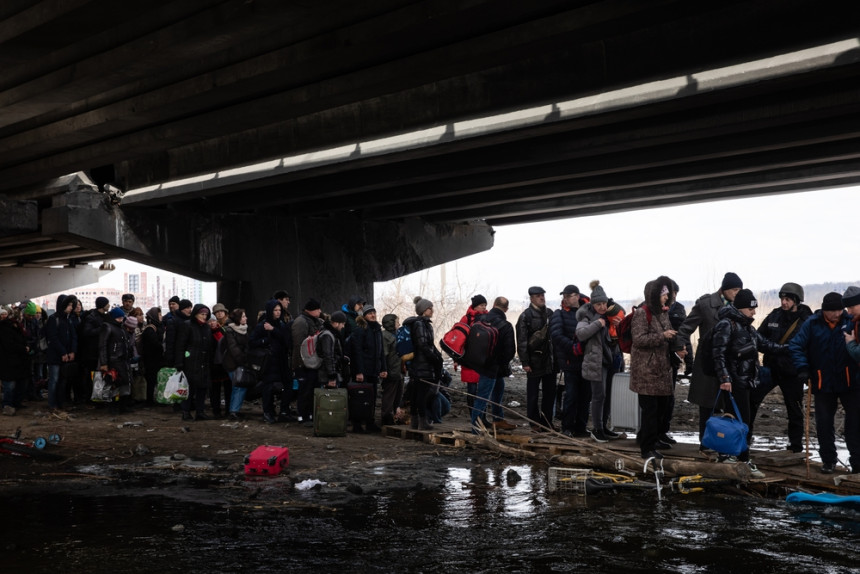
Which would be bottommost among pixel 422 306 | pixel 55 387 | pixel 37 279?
pixel 55 387

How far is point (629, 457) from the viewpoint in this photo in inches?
361

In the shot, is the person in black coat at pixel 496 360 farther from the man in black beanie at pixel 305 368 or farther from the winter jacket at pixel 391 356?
the man in black beanie at pixel 305 368

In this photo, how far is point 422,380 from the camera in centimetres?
1199

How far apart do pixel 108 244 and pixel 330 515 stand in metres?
13.2

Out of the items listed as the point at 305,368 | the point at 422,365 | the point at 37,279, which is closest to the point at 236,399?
the point at 305,368

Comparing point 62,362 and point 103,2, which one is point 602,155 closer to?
point 103,2

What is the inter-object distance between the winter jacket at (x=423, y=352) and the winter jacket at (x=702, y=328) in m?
3.46

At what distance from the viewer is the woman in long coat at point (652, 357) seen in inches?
365

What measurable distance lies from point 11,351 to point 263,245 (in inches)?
288

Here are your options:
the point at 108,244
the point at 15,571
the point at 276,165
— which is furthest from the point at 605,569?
the point at 108,244

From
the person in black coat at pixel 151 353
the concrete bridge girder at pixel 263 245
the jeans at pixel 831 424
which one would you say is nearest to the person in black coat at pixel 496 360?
the jeans at pixel 831 424

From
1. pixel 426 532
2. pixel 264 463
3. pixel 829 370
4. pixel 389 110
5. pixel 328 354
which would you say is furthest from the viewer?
pixel 328 354

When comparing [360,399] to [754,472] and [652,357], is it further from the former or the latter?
[754,472]

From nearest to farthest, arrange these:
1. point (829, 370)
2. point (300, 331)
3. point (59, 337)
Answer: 1. point (829, 370)
2. point (300, 331)
3. point (59, 337)
